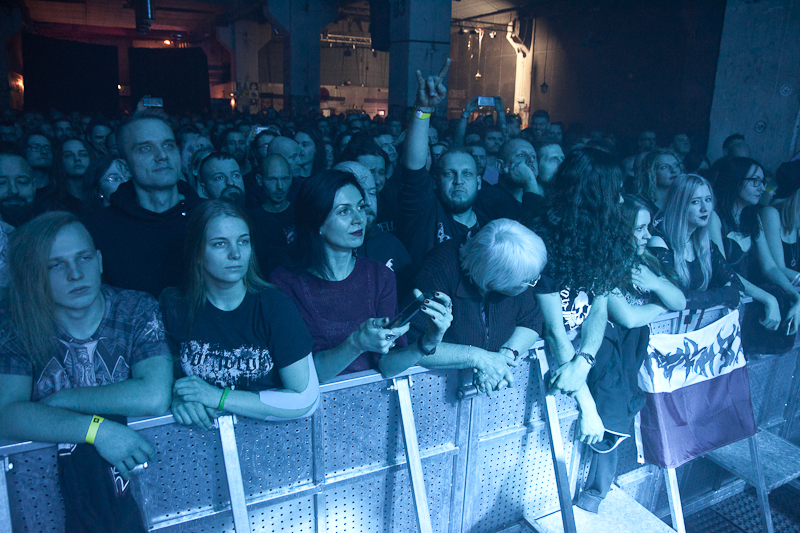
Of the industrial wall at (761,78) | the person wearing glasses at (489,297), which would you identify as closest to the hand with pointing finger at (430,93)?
the person wearing glasses at (489,297)

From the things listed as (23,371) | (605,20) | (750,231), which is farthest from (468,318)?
(605,20)

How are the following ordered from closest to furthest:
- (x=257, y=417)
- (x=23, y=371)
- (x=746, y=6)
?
1. (x=23, y=371)
2. (x=257, y=417)
3. (x=746, y=6)

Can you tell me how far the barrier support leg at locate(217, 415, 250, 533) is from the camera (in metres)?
1.70

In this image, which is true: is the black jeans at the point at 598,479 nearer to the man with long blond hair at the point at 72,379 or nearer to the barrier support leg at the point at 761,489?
the barrier support leg at the point at 761,489

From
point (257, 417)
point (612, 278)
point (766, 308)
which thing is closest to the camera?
point (257, 417)

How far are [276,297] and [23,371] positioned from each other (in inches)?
32.4

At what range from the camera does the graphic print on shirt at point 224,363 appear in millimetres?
1827

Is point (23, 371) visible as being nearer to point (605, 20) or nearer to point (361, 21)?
point (605, 20)

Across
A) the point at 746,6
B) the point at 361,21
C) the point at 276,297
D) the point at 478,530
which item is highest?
the point at 361,21

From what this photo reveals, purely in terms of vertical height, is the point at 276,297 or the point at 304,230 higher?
the point at 304,230

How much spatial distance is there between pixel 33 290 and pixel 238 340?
657 mm

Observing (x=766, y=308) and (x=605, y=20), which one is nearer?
(x=766, y=308)

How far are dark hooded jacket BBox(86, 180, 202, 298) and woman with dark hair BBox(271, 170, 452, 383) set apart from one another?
22.0 inches

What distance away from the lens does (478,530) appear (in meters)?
2.38
